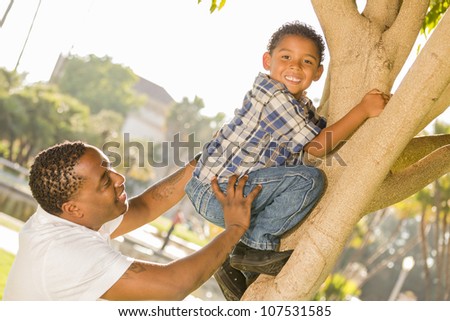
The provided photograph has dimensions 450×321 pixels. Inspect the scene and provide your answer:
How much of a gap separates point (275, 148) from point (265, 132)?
10 cm

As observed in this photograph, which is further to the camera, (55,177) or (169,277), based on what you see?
(55,177)

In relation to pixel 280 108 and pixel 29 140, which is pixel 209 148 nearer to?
pixel 280 108

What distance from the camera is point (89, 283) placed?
2.66 m

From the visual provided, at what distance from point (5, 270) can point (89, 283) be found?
28.4ft

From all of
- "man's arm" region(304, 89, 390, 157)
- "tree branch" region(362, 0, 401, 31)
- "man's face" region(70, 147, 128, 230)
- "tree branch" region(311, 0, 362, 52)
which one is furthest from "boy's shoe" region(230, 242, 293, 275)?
"tree branch" region(362, 0, 401, 31)

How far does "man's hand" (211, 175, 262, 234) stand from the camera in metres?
2.99

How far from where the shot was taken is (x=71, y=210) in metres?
2.90

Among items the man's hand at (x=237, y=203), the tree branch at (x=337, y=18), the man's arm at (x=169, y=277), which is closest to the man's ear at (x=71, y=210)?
the man's arm at (x=169, y=277)

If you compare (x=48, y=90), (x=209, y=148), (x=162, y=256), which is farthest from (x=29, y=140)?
(x=209, y=148)

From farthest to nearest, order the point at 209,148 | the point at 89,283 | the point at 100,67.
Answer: the point at 100,67
the point at 209,148
the point at 89,283

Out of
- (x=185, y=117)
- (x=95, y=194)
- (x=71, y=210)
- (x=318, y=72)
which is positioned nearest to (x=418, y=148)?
(x=318, y=72)

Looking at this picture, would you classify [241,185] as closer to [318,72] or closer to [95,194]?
[95,194]

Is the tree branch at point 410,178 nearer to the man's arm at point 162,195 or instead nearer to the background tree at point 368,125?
the background tree at point 368,125

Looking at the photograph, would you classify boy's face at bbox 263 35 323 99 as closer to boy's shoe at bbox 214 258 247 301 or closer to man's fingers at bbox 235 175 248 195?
man's fingers at bbox 235 175 248 195
